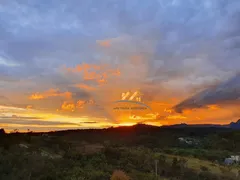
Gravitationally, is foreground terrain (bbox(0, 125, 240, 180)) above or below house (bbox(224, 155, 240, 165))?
above

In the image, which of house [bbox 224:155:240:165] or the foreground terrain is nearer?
the foreground terrain

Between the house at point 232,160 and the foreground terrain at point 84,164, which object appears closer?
the foreground terrain at point 84,164

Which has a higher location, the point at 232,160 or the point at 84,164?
the point at 84,164

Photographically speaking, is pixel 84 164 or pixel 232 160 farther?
pixel 232 160

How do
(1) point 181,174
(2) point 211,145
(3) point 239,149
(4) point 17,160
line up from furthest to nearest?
(2) point 211,145, (3) point 239,149, (1) point 181,174, (4) point 17,160

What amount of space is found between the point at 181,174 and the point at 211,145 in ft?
214

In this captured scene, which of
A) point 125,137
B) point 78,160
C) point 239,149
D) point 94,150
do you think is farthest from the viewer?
point 125,137

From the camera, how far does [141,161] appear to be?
1437 inches

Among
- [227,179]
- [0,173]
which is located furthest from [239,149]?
[0,173]

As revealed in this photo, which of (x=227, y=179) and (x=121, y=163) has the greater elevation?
(x=121, y=163)

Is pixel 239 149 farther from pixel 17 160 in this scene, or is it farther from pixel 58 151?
pixel 17 160

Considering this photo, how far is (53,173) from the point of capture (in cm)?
2352

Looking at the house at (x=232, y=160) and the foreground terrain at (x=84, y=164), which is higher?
the foreground terrain at (x=84, y=164)

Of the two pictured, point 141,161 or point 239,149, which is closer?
point 141,161
